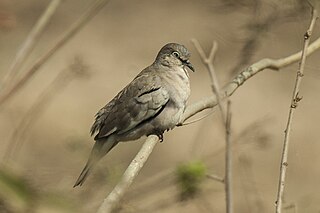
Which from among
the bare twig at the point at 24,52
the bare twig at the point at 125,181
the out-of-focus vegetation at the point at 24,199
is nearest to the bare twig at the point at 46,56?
the bare twig at the point at 24,52

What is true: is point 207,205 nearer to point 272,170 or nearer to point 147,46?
point 272,170

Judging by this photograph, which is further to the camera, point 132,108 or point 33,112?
point 132,108

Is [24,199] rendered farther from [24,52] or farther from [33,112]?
[33,112]

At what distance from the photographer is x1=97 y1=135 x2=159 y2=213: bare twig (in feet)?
5.72

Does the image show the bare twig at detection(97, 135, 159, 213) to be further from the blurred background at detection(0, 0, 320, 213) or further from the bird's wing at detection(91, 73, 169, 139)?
the bird's wing at detection(91, 73, 169, 139)

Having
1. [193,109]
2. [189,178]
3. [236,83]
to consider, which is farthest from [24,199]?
[189,178]

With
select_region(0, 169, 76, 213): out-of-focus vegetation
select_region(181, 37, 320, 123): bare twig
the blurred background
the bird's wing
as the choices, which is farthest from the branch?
select_region(181, 37, 320, 123): bare twig

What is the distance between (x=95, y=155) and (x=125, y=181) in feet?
4.06

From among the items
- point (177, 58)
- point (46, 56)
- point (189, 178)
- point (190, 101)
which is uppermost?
point (190, 101)

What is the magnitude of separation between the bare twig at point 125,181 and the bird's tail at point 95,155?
0.84ft

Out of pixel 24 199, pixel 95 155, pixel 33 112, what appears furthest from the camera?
pixel 95 155

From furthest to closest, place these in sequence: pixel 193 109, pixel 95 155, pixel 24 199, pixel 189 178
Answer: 1. pixel 189 178
2. pixel 193 109
3. pixel 95 155
4. pixel 24 199

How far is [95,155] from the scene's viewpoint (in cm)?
340

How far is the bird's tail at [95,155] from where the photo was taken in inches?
124
